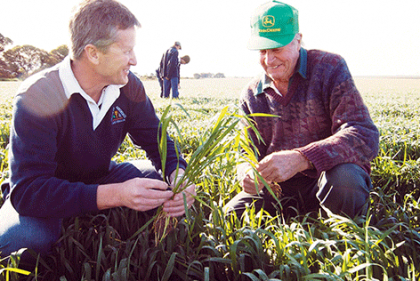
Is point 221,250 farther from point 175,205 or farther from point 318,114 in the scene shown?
point 318,114

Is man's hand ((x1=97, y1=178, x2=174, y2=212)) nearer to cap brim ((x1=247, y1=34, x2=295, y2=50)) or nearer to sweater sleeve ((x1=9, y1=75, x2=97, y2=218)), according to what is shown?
sweater sleeve ((x1=9, y1=75, x2=97, y2=218))

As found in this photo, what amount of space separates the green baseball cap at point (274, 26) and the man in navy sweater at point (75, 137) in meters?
0.79

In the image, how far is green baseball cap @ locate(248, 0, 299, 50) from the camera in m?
2.08

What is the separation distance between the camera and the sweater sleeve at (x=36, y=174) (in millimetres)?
1627

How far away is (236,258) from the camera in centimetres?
163

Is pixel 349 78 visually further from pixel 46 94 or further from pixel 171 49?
pixel 171 49

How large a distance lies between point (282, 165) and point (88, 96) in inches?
45.0

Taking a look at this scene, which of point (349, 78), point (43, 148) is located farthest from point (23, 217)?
point (349, 78)

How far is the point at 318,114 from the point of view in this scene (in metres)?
2.19

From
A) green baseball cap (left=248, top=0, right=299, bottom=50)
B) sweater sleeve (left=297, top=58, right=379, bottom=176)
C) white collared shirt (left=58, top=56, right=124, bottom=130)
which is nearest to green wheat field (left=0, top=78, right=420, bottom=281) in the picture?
sweater sleeve (left=297, top=58, right=379, bottom=176)

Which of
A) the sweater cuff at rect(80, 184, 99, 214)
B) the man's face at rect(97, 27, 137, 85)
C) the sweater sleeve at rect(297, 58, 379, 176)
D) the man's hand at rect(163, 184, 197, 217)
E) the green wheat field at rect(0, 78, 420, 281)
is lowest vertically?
the green wheat field at rect(0, 78, 420, 281)

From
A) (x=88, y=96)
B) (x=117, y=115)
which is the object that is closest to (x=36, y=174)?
(x=88, y=96)

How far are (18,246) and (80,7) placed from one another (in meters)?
1.29

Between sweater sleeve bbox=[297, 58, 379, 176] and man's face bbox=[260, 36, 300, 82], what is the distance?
27cm
